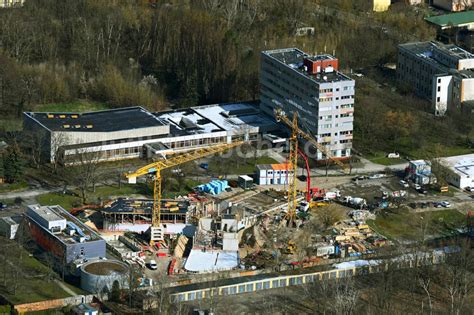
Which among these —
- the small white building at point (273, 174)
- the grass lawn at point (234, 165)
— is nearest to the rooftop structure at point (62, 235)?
the grass lawn at point (234, 165)

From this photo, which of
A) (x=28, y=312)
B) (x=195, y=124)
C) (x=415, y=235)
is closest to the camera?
(x=28, y=312)

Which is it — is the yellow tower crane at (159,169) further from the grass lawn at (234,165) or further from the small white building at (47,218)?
the small white building at (47,218)

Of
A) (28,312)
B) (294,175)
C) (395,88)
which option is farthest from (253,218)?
(395,88)

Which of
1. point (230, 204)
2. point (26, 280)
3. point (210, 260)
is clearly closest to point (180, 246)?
point (210, 260)

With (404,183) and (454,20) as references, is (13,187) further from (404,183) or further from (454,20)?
(454,20)

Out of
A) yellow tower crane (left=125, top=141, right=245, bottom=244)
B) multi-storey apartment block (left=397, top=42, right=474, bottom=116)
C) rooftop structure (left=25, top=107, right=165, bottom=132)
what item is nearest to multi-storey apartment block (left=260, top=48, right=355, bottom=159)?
yellow tower crane (left=125, top=141, right=245, bottom=244)

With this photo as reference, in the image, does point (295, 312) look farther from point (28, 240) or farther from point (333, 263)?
point (28, 240)

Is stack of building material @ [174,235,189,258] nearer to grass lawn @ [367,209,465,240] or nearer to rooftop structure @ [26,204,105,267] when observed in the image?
rooftop structure @ [26,204,105,267]
